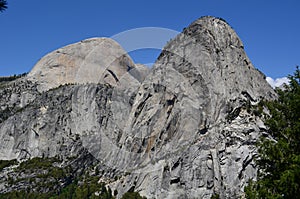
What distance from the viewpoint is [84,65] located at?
17550cm

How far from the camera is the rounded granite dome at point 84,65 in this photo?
171750 millimetres

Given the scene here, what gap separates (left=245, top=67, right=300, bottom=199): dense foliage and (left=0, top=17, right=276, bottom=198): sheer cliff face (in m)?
52.8

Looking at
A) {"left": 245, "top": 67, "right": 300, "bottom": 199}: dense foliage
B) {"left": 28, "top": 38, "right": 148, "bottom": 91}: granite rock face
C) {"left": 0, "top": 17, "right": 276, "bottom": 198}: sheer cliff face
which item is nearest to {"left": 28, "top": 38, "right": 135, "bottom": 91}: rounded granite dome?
{"left": 28, "top": 38, "right": 148, "bottom": 91}: granite rock face

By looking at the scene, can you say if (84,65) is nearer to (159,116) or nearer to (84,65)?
(84,65)

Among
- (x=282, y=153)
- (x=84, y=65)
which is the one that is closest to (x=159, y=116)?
(x=84, y=65)

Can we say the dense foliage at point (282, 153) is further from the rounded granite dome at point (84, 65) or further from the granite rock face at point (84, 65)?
the rounded granite dome at point (84, 65)

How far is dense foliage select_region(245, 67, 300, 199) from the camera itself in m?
13.4

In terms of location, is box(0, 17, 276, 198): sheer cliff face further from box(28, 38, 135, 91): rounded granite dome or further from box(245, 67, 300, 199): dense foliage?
box(245, 67, 300, 199): dense foliage

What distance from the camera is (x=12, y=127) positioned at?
148 meters

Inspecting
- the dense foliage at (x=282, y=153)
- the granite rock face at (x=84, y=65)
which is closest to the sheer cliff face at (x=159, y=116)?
the granite rock face at (x=84, y=65)

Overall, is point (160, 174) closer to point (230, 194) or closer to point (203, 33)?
point (230, 194)

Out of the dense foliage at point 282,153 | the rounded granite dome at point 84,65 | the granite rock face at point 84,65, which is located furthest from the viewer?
the rounded granite dome at point 84,65

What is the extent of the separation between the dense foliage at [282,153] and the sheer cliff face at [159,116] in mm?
52781

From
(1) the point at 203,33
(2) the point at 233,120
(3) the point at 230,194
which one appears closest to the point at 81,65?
(1) the point at 203,33
